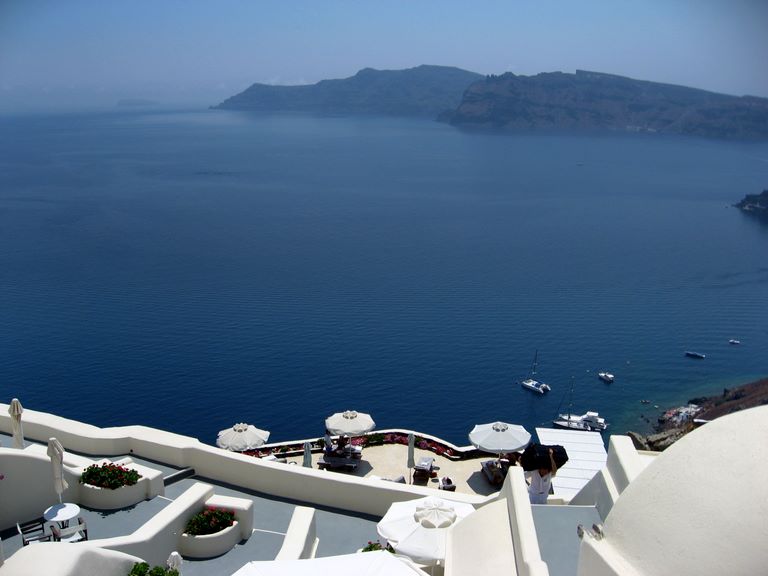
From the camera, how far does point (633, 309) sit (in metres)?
70.4

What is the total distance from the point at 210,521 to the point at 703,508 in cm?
803

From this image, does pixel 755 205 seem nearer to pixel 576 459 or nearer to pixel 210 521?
pixel 576 459

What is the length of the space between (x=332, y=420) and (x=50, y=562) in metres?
17.1

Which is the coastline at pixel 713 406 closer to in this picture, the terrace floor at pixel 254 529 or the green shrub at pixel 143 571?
the terrace floor at pixel 254 529

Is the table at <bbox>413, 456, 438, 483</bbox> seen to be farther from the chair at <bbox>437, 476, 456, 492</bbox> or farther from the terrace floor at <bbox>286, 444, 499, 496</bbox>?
the chair at <bbox>437, 476, 456, 492</bbox>

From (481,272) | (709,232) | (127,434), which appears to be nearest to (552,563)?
(127,434)

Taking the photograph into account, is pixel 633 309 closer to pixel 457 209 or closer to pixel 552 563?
pixel 457 209

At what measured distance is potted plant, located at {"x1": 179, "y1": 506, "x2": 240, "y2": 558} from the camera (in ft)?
38.0

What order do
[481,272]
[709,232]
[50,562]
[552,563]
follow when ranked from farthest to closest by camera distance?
[709,232], [481,272], [552,563], [50,562]

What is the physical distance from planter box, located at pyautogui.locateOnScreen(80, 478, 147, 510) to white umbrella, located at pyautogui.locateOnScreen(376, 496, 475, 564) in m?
4.34

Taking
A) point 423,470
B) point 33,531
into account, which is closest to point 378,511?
point 33,531

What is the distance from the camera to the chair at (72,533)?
1067 cm

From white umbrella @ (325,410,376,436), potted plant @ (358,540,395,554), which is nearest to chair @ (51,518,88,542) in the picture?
potted plant @ (358,540,395,554)

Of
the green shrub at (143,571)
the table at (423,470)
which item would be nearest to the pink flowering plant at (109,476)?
the green shrub at (143,571)
